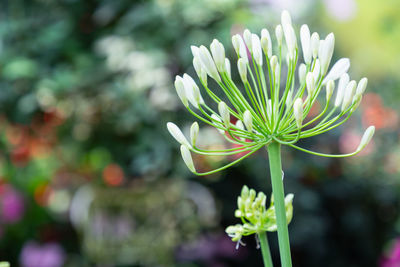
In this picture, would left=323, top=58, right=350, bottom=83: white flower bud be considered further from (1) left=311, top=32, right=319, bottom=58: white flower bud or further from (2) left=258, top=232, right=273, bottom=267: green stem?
(2) left=258, top=232, right=273, bottom=267: green stem

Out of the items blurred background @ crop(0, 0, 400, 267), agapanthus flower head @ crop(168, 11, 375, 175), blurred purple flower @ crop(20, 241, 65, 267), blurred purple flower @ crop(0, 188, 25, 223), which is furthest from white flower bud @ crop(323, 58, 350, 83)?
blurred purple flower @ crop(0, 188, 25, 223)

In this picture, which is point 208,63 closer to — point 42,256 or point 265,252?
point 265,252

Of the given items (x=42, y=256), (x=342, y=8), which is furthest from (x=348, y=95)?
(x=342, y=8)

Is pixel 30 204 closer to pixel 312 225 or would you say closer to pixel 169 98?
pixel 169 98

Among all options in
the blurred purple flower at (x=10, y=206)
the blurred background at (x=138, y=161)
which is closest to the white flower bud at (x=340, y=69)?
the blurred background at (x=138, y=161)

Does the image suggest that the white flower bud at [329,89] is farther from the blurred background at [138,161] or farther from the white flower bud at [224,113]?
the blurred background at [138,161]

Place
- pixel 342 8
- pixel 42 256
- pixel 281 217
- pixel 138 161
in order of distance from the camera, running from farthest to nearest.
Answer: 1. pixel 342 8
2. pixel 42 256
3. pixel 138 161
4. pixel 281 217
